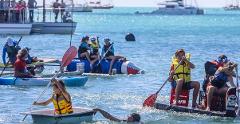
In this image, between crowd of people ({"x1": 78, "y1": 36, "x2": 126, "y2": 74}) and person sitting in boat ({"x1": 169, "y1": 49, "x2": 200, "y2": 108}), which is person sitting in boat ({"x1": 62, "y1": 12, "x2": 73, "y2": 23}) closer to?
crowd of people ({"x1": 78, "y1": 36, "x2": 126, "y2": 74})

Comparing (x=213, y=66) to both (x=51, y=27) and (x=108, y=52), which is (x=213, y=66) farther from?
(x=51, y=27)

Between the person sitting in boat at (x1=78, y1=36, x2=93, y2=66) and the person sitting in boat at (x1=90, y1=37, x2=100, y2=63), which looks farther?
the person sitting in boat at (x1=90, y1=37, x2=100, y2=63)

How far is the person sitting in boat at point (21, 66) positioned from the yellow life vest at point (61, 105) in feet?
23.0

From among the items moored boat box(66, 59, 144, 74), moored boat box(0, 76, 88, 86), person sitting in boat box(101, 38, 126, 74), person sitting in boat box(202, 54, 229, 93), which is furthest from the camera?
person sitting in boat box(101, 38, 126, 74)

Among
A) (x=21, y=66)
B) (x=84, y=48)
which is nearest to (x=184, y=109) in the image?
(x=21, y=66)

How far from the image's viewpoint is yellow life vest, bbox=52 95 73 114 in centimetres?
1652

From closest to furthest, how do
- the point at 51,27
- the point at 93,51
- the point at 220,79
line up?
the point at 220,79 < the point at 93,51 < the point at 51,27

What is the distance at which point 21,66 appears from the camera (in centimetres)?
2383

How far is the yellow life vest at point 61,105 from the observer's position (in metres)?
16.5

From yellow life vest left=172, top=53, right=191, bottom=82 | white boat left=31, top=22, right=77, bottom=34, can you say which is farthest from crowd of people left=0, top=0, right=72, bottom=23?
yellow life vest left=172, top=53, right=191, bottom=82

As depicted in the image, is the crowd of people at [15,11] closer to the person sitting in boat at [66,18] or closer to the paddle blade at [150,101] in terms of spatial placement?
the person sitting in boat at [66,18]

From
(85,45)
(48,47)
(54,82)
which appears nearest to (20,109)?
(54,82)

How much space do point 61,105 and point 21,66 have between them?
24.3ft

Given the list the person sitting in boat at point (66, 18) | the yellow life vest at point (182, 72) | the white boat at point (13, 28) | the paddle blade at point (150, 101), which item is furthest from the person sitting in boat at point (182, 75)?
the person sitting in boat at point (66, 18)
